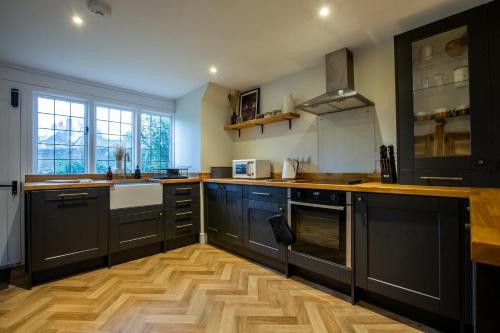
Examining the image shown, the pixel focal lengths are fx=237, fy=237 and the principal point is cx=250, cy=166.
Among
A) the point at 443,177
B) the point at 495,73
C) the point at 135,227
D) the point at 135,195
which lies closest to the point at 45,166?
the point at 135,195

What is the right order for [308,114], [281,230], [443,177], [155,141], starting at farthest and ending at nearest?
[155,141] → [308,114] → [281,230] → [443,177]

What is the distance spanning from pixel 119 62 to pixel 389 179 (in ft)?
9.72

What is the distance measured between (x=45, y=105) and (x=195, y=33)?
218cm

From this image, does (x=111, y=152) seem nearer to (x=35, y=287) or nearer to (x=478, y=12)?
(x=35, y=287)

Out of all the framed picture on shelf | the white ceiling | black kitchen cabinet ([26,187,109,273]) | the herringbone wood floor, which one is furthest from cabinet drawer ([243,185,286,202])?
black kitchen cabinet ([26,187,109,273])

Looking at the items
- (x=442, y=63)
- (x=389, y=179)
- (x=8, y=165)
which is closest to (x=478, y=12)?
(x=442, y=63)

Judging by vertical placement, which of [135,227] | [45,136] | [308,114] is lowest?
[135,227]

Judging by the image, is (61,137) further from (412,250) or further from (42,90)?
(412,250)

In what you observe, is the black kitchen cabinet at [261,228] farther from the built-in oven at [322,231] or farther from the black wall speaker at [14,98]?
the black wall speaker at [14,98]

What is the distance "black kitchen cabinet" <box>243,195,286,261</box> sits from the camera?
2.36 metres

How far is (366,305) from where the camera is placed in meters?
1.80

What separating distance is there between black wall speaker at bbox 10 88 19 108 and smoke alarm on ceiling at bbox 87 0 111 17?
166cm

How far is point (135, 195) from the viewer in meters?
2.74

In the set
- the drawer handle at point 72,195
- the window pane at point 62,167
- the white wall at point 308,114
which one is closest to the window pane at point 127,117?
the window pane at point 62,167
